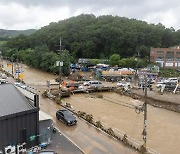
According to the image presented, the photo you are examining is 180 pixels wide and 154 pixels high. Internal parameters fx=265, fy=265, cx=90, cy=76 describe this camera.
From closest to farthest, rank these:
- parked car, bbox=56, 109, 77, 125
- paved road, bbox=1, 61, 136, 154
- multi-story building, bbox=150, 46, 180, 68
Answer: paved road, bbox=1, 61, 136, 154, parked car, bbox=56, 109, 77, 125, multi-story building, bbox=150, 46, 180, 68

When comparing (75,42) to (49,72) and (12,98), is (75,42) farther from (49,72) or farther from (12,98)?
(12,98)

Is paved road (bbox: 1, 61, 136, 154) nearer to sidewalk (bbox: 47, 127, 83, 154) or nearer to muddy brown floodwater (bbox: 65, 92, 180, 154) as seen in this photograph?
sidewalk (bbox: 47, 127, 83, 154)

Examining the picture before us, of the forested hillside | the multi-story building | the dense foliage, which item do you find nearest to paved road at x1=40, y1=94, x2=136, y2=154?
the dense foliage

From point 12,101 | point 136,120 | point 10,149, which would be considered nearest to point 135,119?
point 136,120

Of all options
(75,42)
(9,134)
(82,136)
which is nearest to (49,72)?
(75,42)

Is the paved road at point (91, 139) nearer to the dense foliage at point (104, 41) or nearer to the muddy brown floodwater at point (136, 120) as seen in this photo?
the muddy brown floodwater at point (136, 120)

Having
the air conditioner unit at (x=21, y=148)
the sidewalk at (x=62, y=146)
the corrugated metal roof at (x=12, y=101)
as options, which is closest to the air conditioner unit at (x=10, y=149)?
the air conditioner unit at (x=21, y=148)
